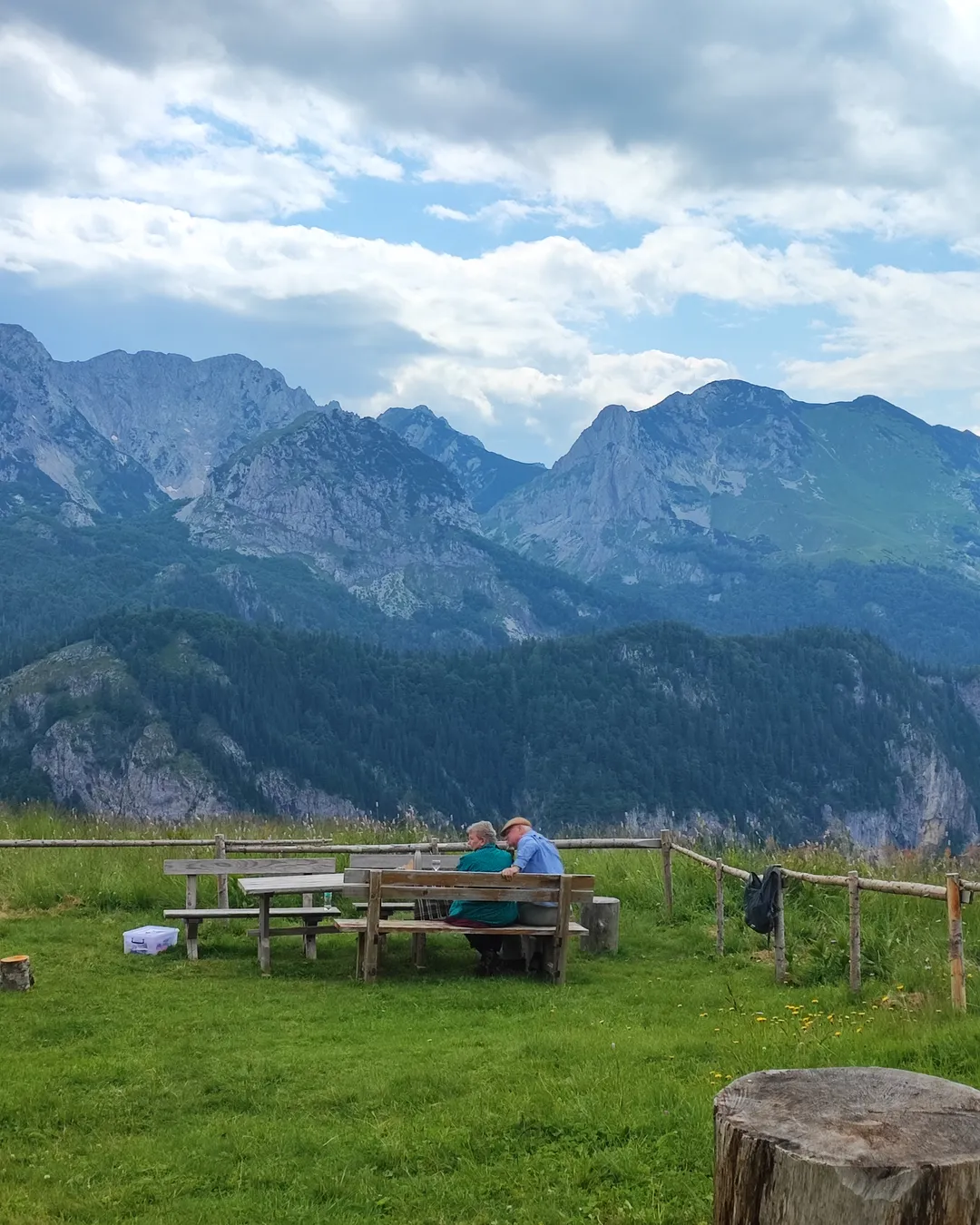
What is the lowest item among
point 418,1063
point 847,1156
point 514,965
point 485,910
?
point 514,965

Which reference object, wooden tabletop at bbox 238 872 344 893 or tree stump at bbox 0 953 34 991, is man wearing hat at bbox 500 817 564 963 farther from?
tree stump at bbox 0 953 34 991

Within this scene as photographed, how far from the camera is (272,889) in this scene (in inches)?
496

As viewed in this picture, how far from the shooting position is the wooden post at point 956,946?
918 centimetres

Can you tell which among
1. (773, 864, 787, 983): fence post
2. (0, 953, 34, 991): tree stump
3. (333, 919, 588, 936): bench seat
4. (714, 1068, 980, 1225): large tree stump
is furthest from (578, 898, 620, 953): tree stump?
(714, 1068, 980, 1225): large tree stump

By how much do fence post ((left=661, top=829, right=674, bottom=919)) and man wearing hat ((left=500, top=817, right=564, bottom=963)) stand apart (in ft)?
10.6

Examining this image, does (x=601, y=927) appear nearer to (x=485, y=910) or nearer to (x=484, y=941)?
(x=484, y=941)

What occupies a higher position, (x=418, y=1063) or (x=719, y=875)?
(x=719, y=875)

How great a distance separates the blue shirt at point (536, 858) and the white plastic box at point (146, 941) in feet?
13.4

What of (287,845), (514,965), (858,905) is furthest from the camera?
(287,845)

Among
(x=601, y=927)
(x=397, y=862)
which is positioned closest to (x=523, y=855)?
(x=601, y=927)

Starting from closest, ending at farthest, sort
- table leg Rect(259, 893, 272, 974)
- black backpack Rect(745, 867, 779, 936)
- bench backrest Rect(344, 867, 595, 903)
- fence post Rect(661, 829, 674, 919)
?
bench backrest Rect(344, 867, 595, 903), black backpack Rect(745, 867, 779, 936), table leg Rect(259, 893, 272, 974), fence post Rect(661, 829, 674, 919)

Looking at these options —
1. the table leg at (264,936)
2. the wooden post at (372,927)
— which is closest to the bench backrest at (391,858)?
the table leg at (264,936)

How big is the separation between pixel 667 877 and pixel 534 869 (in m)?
4.09

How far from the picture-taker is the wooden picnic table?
12492 mm
